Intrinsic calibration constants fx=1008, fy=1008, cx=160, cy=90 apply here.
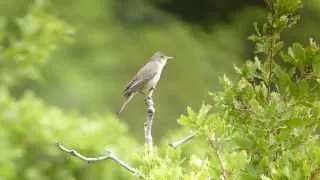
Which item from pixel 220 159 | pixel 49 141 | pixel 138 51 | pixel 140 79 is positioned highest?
pixel 138 51

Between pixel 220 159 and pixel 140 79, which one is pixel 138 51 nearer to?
pixel 140 79

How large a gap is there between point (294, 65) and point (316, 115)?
0.23ft

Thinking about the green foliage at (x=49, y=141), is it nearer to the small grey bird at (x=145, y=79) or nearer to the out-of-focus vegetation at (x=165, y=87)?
the out-of-focus vegetation at (x=165, y=87)

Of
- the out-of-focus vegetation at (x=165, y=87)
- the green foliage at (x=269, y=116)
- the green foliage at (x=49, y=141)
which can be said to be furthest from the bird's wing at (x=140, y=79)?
the green foliage at (x=49, y=141)

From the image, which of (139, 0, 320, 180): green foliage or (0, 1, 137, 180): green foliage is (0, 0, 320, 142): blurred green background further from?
(139, 0, 320, 180): green foliage

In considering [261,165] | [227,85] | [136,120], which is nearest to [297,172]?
[261,165]

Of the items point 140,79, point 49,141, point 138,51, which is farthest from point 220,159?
point 138,51

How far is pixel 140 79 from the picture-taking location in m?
2.60

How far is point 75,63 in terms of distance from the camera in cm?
783

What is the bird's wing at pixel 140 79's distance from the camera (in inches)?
98.7

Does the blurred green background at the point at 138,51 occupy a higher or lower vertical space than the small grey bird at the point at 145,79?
higher

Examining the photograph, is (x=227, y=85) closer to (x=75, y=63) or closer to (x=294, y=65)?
(x=294, y=65)

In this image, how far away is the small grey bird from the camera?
99.0 inches

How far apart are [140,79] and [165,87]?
5.41 meters
